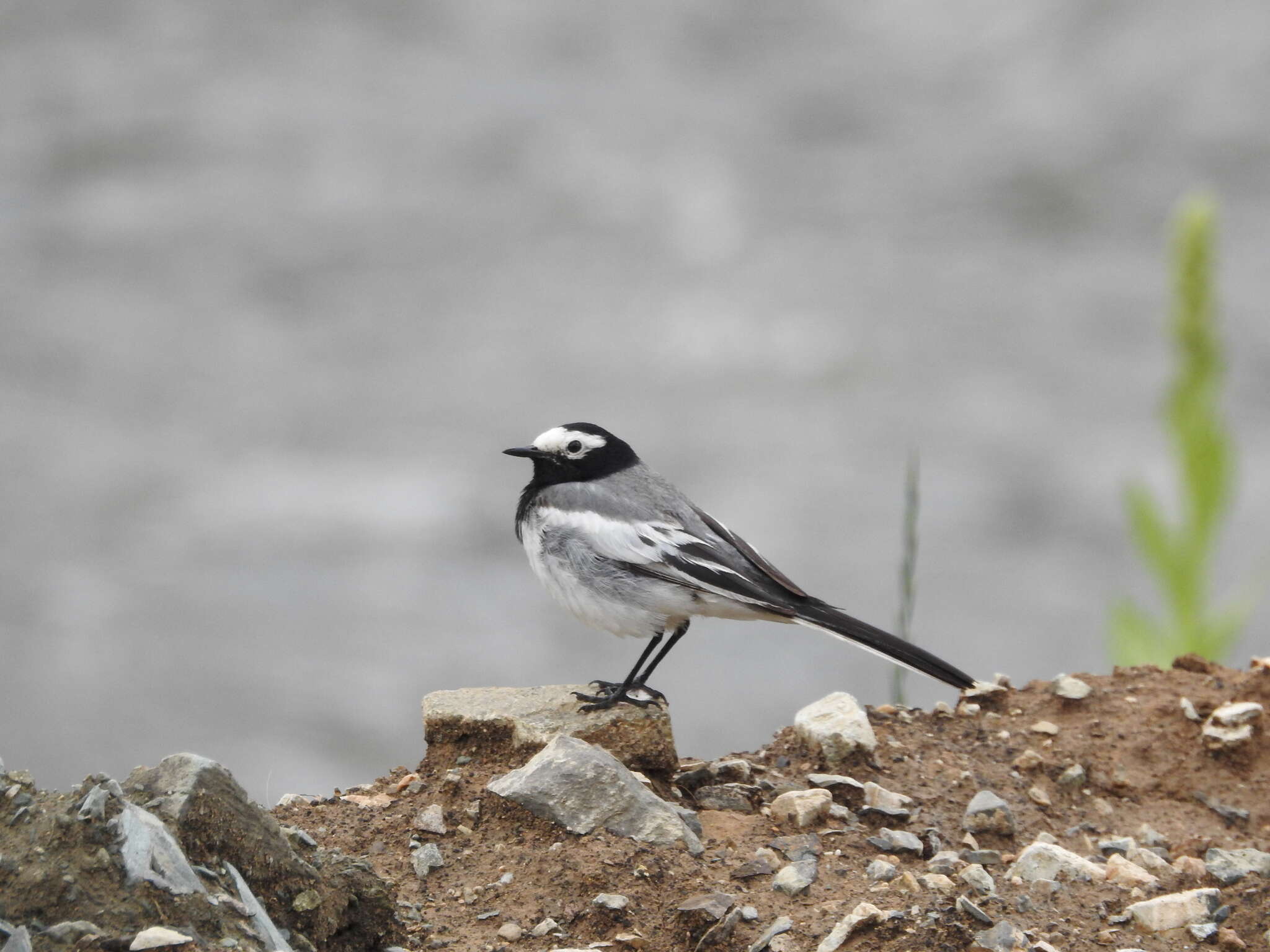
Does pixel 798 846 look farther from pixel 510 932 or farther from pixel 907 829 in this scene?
pixel 510 932

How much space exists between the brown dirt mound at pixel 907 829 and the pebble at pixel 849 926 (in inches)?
1.1

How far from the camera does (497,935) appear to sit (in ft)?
11.2

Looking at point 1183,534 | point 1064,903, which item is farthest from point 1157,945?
point 1183,534

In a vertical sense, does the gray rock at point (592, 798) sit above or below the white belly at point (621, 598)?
below

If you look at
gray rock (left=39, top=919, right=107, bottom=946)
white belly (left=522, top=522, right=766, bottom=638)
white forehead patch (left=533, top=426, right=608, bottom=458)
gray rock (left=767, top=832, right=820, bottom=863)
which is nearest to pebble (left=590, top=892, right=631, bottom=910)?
gray rock (left=767, top=832, right=820, bottom=863)

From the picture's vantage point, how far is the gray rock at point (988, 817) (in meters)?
4.39

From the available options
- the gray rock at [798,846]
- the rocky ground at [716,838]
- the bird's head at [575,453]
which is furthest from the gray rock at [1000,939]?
the bird's head at [575,453]

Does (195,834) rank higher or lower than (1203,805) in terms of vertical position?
higher

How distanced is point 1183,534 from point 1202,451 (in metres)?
0.38

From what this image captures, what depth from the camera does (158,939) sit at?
8.64ft

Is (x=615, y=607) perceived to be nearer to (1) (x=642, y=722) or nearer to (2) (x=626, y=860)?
(1) (x=642, y=722)

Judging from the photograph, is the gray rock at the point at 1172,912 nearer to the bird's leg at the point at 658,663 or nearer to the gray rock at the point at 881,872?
the gray rock at the point at 881,872

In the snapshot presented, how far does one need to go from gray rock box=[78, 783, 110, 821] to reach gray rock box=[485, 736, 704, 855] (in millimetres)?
1365

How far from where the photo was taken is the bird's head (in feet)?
18.5
